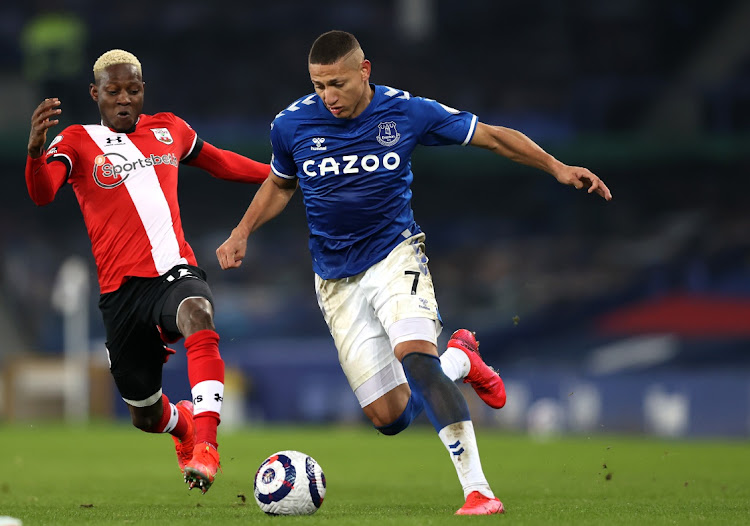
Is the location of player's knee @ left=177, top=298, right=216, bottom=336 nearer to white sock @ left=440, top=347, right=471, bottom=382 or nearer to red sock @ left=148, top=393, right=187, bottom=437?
red sock @ left=148, top=393, right=187, bottom=437

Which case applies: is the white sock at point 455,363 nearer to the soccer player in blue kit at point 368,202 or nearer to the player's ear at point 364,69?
the soccer player in blue kit at point 368,202

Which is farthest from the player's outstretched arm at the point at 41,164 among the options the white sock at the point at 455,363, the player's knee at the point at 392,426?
the white sock at the point at 455,363

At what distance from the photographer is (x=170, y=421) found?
7.86 metres

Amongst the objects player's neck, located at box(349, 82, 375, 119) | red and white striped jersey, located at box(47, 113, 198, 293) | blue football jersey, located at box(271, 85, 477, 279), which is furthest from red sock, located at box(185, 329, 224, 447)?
player's neck, located at box(349, 82, 375, 119)

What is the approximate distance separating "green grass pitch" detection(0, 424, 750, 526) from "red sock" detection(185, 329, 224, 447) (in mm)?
519

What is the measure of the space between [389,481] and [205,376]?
388 centimetres

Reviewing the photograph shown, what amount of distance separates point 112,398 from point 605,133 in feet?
42.0

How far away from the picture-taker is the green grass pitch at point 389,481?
6.23 metres

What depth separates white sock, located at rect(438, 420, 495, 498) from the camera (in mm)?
5953

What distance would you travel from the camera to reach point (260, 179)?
7.96 m

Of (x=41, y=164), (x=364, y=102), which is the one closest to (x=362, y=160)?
(x=364, y=102)

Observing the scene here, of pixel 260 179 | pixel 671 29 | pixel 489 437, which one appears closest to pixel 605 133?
pixel 671 29

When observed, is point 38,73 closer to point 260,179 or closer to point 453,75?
point 453,75

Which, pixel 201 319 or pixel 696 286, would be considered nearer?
pixel 201 319
